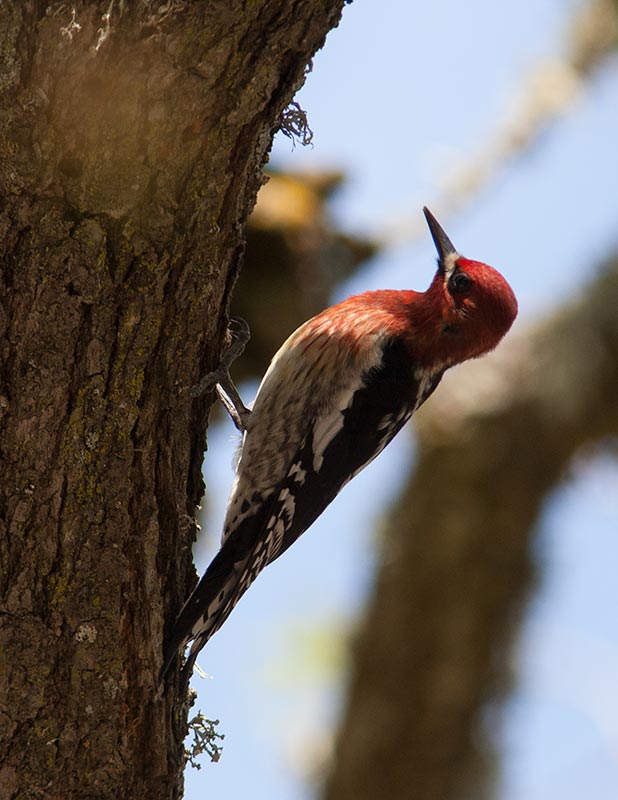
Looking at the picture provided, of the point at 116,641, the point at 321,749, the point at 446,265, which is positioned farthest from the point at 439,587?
the point at 116,641

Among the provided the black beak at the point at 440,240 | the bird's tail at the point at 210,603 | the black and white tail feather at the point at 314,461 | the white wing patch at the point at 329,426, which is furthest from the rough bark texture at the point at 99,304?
the black beak at the point at 440,240

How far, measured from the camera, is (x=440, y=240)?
4.52 m

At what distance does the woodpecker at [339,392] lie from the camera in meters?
3.87

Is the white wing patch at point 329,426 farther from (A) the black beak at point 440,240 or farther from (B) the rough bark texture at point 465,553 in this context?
(B) the rough bark texture at point 465,553

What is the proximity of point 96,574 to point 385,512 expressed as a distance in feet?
14.4

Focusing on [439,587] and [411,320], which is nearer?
[411,320]

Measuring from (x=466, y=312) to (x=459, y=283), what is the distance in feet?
0.46

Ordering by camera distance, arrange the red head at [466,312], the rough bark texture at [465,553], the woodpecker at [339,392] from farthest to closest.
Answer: the rough bark texture at [465,553]
the red head at [466,312]
the woodpecker at [339,392]

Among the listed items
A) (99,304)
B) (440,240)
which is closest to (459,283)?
(440,240)

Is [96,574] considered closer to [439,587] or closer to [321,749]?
[439,587]

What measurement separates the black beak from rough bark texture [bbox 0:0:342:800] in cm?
192

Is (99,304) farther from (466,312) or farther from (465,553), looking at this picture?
(465,553)

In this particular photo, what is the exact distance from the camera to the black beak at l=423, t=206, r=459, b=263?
4477 millimetres

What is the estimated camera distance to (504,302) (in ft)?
13.8
